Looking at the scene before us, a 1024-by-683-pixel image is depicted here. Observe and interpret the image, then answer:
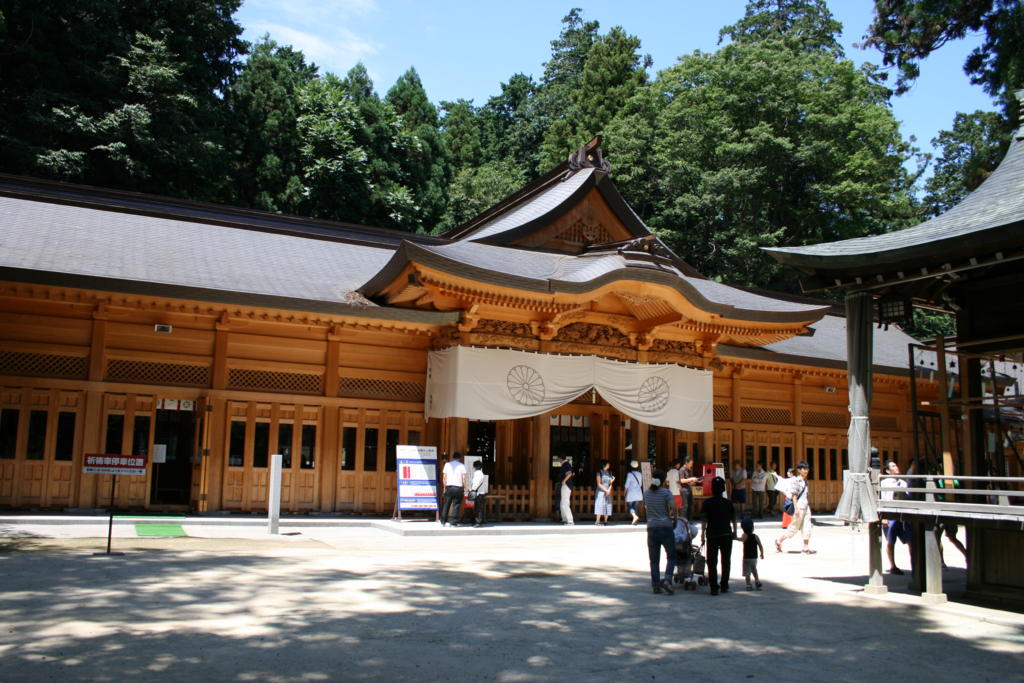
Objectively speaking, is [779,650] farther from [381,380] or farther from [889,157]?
[889,157]

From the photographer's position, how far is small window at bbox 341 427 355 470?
61.3 feet

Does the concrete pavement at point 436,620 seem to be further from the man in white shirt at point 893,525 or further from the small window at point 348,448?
the small window at point 348,448

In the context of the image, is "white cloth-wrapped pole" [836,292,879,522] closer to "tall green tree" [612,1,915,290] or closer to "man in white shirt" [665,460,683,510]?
"man in white shirt" [665,460,683,510]

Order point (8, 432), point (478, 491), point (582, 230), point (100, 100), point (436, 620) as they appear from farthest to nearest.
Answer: point (100, 100) → point (582, 230) → point (478, 491) → point (8, 432) → point (436, 620)

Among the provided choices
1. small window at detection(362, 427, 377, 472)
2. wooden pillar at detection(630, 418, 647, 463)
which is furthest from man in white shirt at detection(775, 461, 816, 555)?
small window at detection(362, 427, 377, 472)

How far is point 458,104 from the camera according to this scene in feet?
191

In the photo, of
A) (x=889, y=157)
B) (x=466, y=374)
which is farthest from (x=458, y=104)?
(x=466, y=374)

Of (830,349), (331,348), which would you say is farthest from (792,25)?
(331,348)

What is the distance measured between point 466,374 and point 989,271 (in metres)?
10.3

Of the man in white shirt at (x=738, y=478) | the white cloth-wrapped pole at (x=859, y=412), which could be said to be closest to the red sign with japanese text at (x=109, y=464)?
the white cloth-wrapped pole at (x=859, y=412)

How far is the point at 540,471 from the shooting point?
63.4ft

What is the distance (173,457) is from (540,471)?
827 centimetres

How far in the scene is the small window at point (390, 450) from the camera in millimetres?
19069

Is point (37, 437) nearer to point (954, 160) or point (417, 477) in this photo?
point (417, 477)
